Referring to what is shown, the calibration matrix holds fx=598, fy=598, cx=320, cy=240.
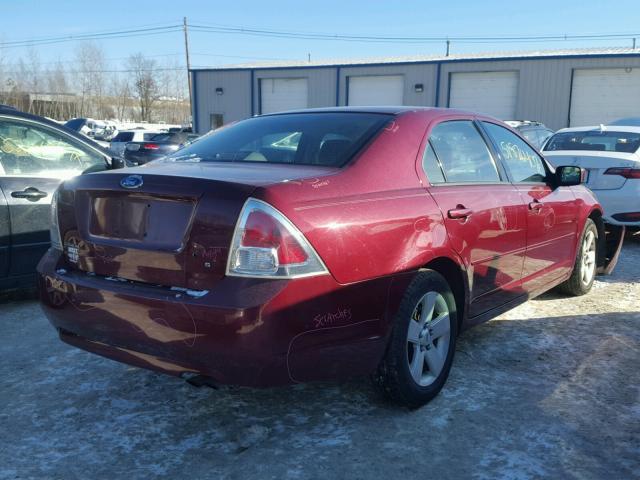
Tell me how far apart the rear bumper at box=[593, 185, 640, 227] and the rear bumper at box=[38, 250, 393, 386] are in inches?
202

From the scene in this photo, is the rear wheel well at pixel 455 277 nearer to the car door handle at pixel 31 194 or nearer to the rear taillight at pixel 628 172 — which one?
the car door handle at pixel 31 194

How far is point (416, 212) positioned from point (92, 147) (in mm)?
3412

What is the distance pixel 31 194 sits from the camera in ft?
15.0

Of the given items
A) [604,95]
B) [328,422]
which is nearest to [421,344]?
[328,422]

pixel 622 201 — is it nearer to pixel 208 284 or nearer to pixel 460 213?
pixel 460 213

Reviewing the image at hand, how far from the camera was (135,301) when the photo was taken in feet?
8.35

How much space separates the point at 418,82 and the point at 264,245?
27684 millimetres

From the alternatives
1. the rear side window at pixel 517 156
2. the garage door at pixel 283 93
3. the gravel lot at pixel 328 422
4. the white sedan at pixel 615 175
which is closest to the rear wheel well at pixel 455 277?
the gravel lot at pixel 328 422

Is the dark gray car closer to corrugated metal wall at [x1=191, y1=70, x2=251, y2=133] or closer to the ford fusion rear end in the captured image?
the ford fusion rear end

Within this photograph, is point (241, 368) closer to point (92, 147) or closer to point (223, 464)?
point (223, 464)

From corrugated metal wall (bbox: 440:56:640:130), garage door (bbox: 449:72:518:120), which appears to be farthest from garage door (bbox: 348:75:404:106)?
corrugated metal wall (bbox: 440:56:640:130)

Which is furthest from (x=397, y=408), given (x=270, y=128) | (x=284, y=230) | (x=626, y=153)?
(x=626, y=153)

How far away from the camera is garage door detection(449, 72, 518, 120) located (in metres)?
26.8

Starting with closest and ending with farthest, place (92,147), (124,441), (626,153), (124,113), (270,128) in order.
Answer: (124,441), (270,128), (92,147), (626,153), (124,113)
